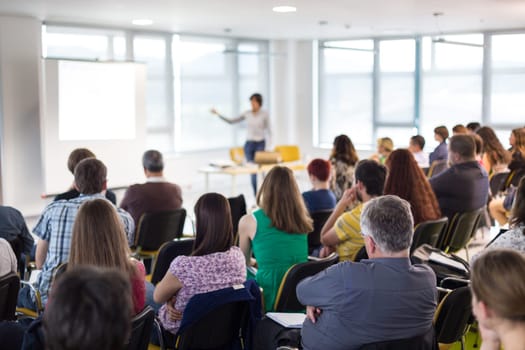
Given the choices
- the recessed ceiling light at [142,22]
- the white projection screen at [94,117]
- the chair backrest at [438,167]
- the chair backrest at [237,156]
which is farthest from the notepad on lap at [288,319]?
the recessed ceiling light at [142,22]

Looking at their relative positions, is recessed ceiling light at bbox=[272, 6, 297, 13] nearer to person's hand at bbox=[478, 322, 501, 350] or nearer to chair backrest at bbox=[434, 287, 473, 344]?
chair backrest at bbox=[434, 287, 473, 344]

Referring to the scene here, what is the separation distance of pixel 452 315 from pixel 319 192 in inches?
93.6

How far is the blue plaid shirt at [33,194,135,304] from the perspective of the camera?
388 centimetres

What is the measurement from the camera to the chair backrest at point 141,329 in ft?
8.38

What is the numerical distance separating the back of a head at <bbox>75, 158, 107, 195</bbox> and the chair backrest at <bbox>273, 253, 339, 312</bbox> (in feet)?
Answer: 4.62

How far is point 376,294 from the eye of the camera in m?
2.57

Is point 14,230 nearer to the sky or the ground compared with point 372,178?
nearer to the ground

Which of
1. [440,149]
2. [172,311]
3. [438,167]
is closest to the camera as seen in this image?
[172,311]

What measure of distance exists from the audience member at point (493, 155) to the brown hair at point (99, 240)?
5637 millimetres

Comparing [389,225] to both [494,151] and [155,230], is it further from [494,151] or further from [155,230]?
[494,151]

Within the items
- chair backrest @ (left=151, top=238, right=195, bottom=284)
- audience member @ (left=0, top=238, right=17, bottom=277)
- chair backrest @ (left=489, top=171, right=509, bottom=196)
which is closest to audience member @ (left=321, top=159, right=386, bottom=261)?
chair backrest @ (left=151, top=238, right=195, bottom=284)

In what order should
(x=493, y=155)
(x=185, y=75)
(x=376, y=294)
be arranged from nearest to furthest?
(x=376, y=294), (x=493, y=155), (x=185, y=75)

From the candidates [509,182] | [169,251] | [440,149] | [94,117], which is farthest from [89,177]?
[440,149]

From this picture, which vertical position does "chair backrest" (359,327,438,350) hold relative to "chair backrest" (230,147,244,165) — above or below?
below
